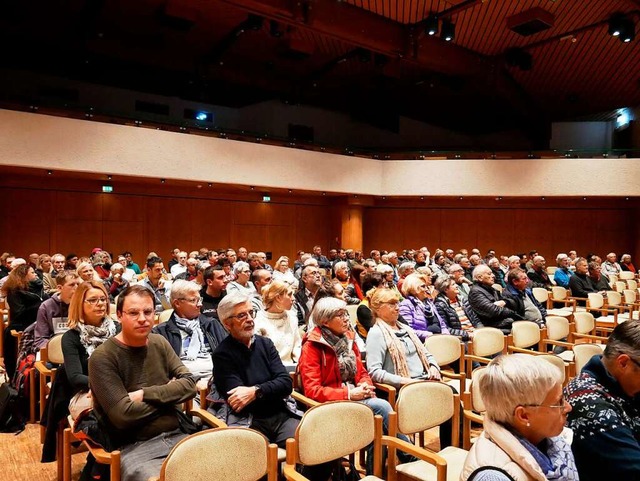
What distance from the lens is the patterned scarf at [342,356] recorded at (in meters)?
3.15

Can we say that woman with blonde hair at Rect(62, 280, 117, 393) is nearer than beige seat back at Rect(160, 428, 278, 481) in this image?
No

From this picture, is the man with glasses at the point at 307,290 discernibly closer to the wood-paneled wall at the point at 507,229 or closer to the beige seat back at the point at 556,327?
the beige seat back at the point at 556,327

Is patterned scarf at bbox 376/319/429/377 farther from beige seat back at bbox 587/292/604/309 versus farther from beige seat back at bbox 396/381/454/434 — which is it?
beige seat back at bbox 587/292/604/309

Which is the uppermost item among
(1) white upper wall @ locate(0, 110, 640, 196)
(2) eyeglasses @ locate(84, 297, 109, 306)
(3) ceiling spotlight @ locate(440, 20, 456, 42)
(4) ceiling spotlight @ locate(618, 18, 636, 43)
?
(3) ceiling spotlight @ locate(440, 20, 456, 42)

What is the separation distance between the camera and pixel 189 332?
350cm

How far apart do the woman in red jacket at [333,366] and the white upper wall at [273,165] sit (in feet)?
25.5

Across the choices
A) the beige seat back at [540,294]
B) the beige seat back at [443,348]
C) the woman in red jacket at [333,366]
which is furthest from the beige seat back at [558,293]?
the woman in red jacket at [333,366]

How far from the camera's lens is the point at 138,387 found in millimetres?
2422

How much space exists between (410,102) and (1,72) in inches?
456

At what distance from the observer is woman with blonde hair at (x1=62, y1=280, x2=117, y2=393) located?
2877 mm

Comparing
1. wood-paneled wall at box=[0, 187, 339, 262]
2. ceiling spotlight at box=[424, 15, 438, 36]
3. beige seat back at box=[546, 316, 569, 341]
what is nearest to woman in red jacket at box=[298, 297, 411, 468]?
beige seat back at box=[546, 316, 569, 341]

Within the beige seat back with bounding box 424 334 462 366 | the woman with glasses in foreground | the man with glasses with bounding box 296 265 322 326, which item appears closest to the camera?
the woman with glasses in foreground

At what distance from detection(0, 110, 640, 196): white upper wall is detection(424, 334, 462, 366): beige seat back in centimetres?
773

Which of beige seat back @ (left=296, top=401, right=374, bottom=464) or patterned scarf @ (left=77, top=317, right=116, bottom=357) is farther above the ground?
patterned scarf @ (left=77, top=317, right=116, bottom=357)
